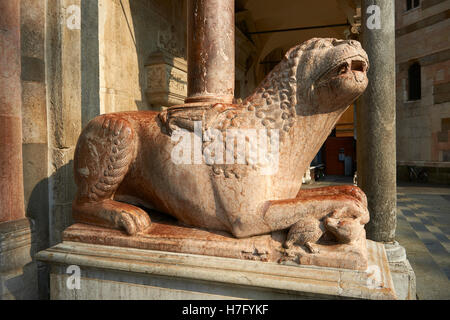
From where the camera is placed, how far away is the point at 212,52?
7.06 feet

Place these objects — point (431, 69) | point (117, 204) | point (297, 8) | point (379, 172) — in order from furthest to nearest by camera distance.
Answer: point (431, 69)
point (297, 8)
point (379, 172)
point (117, 204)

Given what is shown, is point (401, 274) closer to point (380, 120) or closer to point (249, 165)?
point (380, 120)

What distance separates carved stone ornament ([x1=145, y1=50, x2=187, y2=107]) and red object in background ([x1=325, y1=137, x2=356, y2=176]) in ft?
35.2

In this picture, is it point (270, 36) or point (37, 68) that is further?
point (270, 36)

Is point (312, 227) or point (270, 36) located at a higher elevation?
point (270, 36)

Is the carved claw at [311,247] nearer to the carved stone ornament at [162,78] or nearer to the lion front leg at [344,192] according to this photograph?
the lion front leg at [344,192]

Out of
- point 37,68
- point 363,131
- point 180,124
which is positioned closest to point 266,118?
point 180,124

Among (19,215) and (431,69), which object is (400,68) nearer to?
(431,69)

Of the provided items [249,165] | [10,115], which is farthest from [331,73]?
[10,115]

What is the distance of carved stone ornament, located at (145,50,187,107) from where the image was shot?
3951 millimetres

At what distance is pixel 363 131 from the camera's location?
301 centimetres

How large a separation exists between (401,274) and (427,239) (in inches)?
72.3

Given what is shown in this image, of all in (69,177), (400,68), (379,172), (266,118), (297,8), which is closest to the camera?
(266,118)

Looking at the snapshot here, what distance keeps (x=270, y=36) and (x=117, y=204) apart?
792cm
